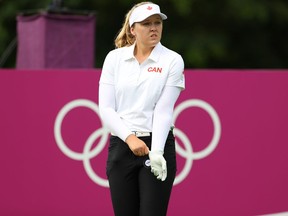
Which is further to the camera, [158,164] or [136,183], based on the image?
[136,183]

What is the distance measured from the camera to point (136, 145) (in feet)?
17.3

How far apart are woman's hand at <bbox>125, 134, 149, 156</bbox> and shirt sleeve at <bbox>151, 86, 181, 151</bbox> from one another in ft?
0.17

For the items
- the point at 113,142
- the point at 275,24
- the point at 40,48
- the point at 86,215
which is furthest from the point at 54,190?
the point at 275,24

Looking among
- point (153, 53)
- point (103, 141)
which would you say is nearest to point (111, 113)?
point (153, 53)

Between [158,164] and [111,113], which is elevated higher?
[111,113]

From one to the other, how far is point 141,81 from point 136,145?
1.24 ft

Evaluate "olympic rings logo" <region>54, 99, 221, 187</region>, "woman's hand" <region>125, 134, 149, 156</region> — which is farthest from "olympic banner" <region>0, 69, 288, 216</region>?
"woman's hand" <region>125, 134, 149, 156</region>

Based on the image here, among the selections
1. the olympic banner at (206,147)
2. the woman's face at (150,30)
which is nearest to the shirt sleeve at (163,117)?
the woman's face at (150,30)

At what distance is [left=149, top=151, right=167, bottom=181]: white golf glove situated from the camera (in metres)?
5.21

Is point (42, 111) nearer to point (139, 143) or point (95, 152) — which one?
point (95, 152)

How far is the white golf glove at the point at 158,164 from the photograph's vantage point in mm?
5211

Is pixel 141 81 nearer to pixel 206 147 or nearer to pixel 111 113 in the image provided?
pixel 111 113

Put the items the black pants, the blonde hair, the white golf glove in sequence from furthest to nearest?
the blonde hair, the black pants, the white golf glove

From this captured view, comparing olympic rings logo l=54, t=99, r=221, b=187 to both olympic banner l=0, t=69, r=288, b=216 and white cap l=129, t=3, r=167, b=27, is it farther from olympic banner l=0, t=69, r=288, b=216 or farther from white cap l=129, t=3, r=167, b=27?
white cap l=129, t=3, r=167, b=27
